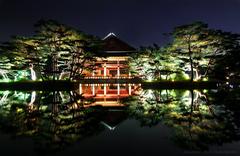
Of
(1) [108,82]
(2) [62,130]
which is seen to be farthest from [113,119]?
(1) [108,82]

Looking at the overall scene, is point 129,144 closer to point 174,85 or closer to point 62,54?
point 174,85

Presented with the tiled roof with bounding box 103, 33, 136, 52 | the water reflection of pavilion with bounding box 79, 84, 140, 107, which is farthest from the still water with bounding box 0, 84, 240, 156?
the tiled roof with bounding box 103, 33, 136, 52

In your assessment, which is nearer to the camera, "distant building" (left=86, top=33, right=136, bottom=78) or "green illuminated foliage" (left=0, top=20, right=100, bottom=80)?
"green illuminated foliage" (left=0, top=20, right=100, bottom=80)

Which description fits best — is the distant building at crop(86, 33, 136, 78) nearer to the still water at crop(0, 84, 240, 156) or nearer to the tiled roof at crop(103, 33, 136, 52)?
the tiled roof at crop(103, 33, 136, 52)

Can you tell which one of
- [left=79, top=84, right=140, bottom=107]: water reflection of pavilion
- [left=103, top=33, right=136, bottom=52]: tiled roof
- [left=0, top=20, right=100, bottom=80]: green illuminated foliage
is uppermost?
[left=103, top=33, right=136, bottom=52]: tiled roof

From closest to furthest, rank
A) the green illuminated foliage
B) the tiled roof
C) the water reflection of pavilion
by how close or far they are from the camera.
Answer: the water reflection of pavilion
the green illuminated foliage
the tiled roof

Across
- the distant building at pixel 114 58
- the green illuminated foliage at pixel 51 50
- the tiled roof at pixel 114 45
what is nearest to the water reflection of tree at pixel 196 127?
the green illuminated foliage at pixel 51 50

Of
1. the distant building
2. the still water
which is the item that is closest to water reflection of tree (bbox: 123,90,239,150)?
the still water

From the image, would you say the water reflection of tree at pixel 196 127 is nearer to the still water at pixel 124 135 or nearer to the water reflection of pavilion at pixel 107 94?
the still water at pixel 124 135

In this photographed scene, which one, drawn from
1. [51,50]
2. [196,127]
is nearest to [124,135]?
[196,127]

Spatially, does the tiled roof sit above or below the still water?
above

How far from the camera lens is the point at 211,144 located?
286 inches

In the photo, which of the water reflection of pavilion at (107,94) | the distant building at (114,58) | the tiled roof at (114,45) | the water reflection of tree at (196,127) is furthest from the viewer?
the tiled roof at (114,45)

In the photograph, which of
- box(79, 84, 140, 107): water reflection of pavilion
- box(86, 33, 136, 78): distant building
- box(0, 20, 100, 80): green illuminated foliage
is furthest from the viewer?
box(86, 33, 136, 78): distant building
